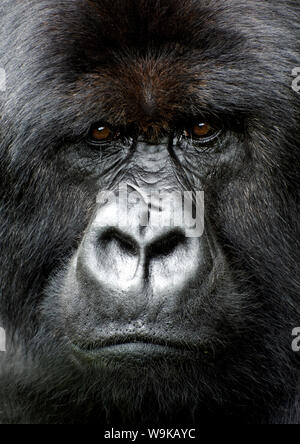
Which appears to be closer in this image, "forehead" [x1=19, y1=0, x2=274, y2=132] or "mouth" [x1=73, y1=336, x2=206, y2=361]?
"mouth" [x1=73, y1=336, x2=206, y2=361]

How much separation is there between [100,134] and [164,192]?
41 centimetres

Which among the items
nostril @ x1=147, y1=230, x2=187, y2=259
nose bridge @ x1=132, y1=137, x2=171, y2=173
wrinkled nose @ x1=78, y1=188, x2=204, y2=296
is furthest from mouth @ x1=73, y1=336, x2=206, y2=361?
nose bridge @ x1=132, y1=137, x2=171, y2=173

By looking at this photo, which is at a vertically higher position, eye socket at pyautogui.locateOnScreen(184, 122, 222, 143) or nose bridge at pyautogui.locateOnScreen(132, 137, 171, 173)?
eye socket at pyautogui.locateOnScreen(184, 122, 222, 143)

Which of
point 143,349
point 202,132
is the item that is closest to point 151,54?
point 202,132

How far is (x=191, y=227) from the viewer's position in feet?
10.3

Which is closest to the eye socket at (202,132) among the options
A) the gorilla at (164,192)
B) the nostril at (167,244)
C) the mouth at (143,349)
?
the gorilla at (164,192)

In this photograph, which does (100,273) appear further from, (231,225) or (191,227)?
(231,225)

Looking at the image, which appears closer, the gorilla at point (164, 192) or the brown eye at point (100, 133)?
the gorilla at point (164, 192)

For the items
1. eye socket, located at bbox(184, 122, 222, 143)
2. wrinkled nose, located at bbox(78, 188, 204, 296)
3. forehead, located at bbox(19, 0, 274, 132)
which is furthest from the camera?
eye socket, located at bbox(184, 122, 222, 143)

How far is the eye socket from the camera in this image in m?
3.35

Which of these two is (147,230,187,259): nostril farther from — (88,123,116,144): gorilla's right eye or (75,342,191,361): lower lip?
(88,123,116,144): gorilla's right eye

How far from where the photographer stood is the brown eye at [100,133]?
3.37 m

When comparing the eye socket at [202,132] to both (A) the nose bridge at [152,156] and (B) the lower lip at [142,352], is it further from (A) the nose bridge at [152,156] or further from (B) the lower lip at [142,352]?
(B) the lower lip at [142,352]

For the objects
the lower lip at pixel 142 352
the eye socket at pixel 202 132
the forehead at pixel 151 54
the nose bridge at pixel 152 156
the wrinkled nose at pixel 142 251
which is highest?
the forehead at pixel 151 54
